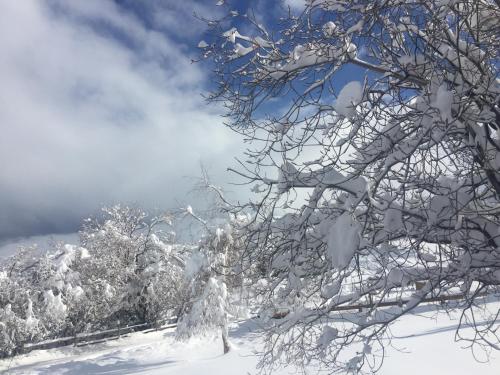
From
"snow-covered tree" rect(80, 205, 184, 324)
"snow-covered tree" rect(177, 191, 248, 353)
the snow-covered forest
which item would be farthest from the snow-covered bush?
the snow-covered forest

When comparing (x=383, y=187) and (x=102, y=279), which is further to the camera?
(x=102, y=279)

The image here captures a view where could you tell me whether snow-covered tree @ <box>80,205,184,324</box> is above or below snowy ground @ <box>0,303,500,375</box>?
above

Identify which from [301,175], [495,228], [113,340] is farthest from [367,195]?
[113,340]

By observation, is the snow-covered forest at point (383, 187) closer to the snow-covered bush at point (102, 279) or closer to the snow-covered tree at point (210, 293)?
the snow-covered tree at point (210, 293)

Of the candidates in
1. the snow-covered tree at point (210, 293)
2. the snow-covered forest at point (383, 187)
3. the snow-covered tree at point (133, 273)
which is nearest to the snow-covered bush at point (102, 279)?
the snow-covered tree at point (133, 273)

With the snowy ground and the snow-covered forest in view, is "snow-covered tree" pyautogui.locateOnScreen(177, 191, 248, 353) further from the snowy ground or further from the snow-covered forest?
the snow-covered forest

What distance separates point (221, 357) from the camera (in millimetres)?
14266

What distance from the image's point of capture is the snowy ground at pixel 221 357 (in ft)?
28.5

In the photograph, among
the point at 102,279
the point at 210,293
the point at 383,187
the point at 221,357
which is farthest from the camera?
the point at 102,279

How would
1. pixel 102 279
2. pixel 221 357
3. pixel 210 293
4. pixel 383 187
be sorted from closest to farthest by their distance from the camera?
pixel 383 187
pixel 221 357
pixel 210 293
pixel 102 279

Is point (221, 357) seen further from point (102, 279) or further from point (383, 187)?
point (102, 279)

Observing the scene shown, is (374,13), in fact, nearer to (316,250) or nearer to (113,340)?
(316,250)

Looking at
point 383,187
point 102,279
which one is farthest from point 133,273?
point 383,187

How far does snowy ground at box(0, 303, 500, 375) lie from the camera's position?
28.5 feet
